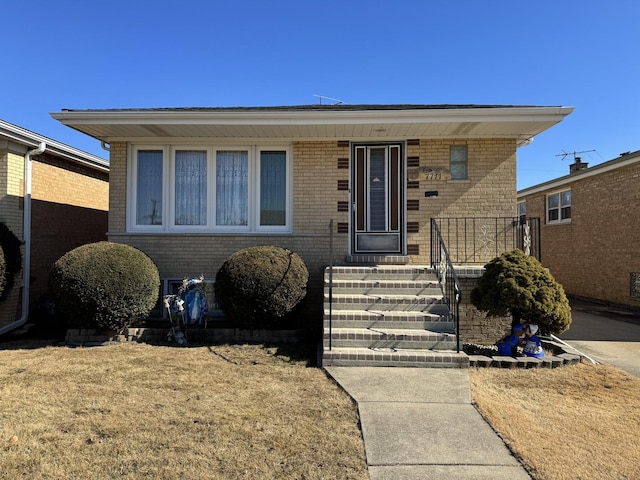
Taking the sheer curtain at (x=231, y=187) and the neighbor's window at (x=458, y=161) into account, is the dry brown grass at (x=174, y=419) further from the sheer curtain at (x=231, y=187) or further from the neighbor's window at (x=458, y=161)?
the neighbor's window at (x=458, y=161)

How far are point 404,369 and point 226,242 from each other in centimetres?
426

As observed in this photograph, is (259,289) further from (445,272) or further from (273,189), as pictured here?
(445,272)

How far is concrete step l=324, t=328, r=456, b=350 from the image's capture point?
5.77 m

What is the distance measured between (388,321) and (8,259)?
636 cm

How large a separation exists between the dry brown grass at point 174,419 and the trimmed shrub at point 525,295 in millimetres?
2837

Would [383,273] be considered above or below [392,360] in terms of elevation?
above

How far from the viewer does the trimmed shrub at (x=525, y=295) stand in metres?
5.88

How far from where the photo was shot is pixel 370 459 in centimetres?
311

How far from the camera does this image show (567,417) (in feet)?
13.1

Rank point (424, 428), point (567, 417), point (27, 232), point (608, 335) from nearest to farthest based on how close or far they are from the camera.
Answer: point (424, 428) < point (567, 417) < point (27, 232) < point (608, 335)

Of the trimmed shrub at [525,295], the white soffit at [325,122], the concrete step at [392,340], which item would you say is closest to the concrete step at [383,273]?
the trimmed shrub at [525,295]

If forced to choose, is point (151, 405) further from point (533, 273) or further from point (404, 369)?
point (533, 273)

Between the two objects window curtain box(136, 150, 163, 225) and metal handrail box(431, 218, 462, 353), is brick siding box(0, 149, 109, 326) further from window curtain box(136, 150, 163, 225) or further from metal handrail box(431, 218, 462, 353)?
metal handrail box(431, 218, 462, 353)

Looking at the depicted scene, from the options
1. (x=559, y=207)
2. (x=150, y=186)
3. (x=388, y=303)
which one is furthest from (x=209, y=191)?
(x=559, y=207)
